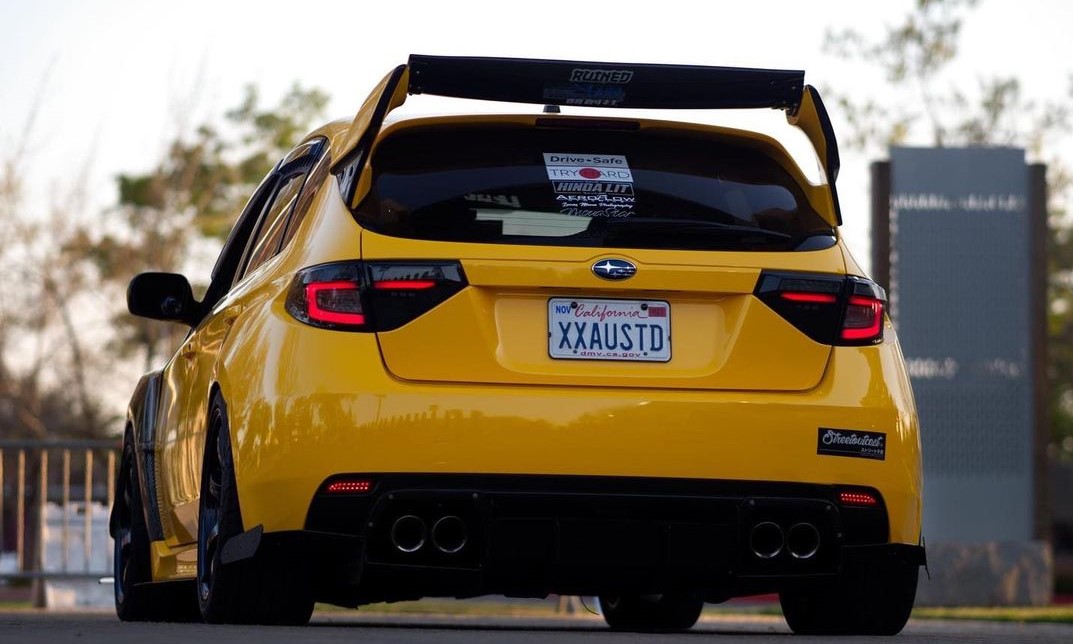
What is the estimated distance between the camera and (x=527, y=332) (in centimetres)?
521

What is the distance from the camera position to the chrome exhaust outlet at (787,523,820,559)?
542 cm

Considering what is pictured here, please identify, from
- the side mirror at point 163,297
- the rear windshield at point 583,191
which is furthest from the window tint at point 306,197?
the side mirror at point 163,297

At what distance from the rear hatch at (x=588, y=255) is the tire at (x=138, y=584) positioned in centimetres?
264

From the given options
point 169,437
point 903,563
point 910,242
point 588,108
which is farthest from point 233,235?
point 910,242

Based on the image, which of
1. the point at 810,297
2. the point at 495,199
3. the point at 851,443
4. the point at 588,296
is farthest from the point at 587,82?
the point at 851,443

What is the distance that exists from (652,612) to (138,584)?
2225 millimetres

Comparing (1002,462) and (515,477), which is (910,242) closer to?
(1002,462)

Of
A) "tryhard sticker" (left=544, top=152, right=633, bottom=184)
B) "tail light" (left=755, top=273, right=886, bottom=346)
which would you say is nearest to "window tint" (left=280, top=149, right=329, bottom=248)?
"tryhard sticker" (left=544, top=152, right=633, bottom=184)

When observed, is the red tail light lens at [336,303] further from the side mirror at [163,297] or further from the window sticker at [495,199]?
the side mirror at [163,297]

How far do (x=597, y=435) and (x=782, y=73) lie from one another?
53.9 inches

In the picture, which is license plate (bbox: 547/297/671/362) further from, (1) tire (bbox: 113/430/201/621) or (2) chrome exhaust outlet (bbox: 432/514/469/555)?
(1) tire (bbox: 113/430/201/621)

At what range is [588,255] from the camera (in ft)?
17.3

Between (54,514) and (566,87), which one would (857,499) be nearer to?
(566,87)

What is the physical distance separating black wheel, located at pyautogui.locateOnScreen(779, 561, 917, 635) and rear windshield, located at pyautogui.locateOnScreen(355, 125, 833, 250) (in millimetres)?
1073
